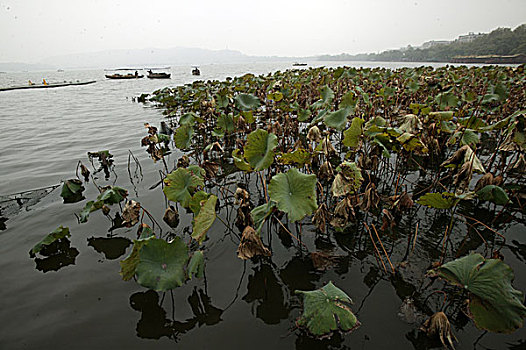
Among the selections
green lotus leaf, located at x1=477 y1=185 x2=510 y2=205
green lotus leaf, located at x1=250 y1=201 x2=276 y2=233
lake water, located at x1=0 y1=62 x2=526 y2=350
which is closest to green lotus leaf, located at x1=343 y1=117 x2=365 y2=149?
lake water, located at x1=0 y1=62 x2=526 y2=350

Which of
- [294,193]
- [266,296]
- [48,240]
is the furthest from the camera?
[48,240]

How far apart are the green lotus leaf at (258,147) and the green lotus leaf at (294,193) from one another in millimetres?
404

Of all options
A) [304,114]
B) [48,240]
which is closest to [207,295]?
[48,240]

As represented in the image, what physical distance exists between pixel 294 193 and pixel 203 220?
87cm

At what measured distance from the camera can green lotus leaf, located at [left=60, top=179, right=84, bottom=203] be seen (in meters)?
4.41

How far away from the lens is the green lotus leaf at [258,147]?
2855 millimetres

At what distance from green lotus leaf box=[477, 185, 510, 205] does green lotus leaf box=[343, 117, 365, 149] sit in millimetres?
1373

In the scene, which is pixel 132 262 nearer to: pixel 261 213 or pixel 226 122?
pixel 261 213

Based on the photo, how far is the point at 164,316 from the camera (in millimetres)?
2430

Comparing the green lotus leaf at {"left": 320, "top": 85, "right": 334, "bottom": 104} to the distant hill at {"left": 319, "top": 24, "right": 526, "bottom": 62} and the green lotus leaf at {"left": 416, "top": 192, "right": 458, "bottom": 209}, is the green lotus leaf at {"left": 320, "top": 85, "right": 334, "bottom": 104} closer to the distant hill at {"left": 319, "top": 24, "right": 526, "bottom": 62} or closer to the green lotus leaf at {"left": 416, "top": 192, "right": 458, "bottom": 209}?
the green lotus leaf at {"left": 416, "top": 192, "right": 458, "bottom": 209}

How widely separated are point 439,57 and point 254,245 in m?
93.3

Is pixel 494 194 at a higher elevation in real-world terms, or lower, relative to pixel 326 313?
higher

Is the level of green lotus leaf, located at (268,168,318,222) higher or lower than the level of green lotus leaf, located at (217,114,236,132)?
lower

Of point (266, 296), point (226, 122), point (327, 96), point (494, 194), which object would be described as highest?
point (327, 96)
